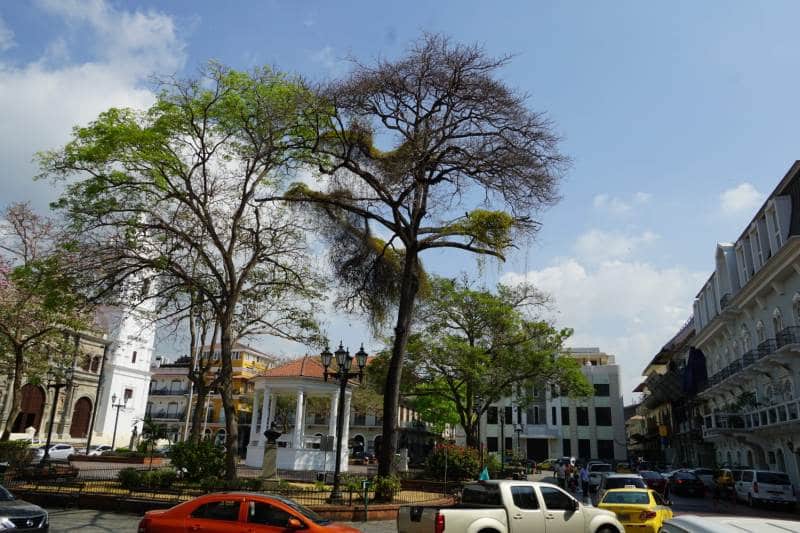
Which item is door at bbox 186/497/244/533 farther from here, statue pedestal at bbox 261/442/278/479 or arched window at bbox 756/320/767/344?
arched window at bbox 756/320/767/344

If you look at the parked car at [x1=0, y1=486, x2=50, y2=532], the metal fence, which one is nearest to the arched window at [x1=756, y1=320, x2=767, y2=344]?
the metal fence

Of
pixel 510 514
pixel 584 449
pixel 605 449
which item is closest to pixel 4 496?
pixel 510 514

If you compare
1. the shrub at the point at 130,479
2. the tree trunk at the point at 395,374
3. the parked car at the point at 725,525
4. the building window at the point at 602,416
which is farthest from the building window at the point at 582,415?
the parked car at the point at 725,525

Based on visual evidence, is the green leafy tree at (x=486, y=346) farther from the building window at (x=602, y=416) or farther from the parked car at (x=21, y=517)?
the building window at (x=602, y=416)

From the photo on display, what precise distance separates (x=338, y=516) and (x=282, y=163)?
12.0 metres

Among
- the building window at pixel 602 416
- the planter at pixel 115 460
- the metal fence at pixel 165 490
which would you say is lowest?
the planter at pixel 115 460

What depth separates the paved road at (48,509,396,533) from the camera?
42.2ft

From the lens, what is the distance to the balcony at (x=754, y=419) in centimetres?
2639

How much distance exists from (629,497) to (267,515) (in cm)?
885

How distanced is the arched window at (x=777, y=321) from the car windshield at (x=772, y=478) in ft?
30.0

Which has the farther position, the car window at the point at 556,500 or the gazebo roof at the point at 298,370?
the gazebo roof at the point at 298,370

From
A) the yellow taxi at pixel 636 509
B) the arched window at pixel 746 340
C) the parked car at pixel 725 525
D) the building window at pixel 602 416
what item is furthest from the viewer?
the building window at pixel 602 416

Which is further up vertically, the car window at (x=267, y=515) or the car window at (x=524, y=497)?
the car window at (x=524, y=497)

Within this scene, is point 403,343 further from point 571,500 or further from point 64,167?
point 64,167
